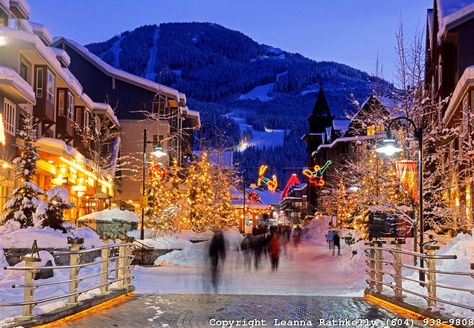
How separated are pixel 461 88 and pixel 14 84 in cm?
1884

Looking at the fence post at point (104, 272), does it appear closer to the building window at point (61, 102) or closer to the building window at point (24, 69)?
the building window at point (24, 69)

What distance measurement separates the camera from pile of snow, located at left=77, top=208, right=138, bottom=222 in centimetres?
3503

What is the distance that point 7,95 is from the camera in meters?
31.0

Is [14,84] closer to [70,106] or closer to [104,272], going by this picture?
[70,106]

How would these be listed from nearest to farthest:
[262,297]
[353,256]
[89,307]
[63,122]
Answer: [89,307] → [262,297] → [353,256] → [63,122]

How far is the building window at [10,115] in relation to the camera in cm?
3094

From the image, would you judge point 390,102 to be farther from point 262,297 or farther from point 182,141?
point 182,141

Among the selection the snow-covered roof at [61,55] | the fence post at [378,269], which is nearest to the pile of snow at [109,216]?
the snow-covered roof at [61,55]

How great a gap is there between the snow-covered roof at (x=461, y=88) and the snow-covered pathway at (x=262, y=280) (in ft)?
26.9

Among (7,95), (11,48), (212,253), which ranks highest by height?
(11,48)

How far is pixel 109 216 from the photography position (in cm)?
3572

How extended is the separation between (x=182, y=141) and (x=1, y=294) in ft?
193

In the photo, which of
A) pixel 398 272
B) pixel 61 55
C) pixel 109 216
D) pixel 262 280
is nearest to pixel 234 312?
pixel 398 272

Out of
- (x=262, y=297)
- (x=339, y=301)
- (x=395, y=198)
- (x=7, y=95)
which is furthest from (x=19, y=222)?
(x=395, y=198)
